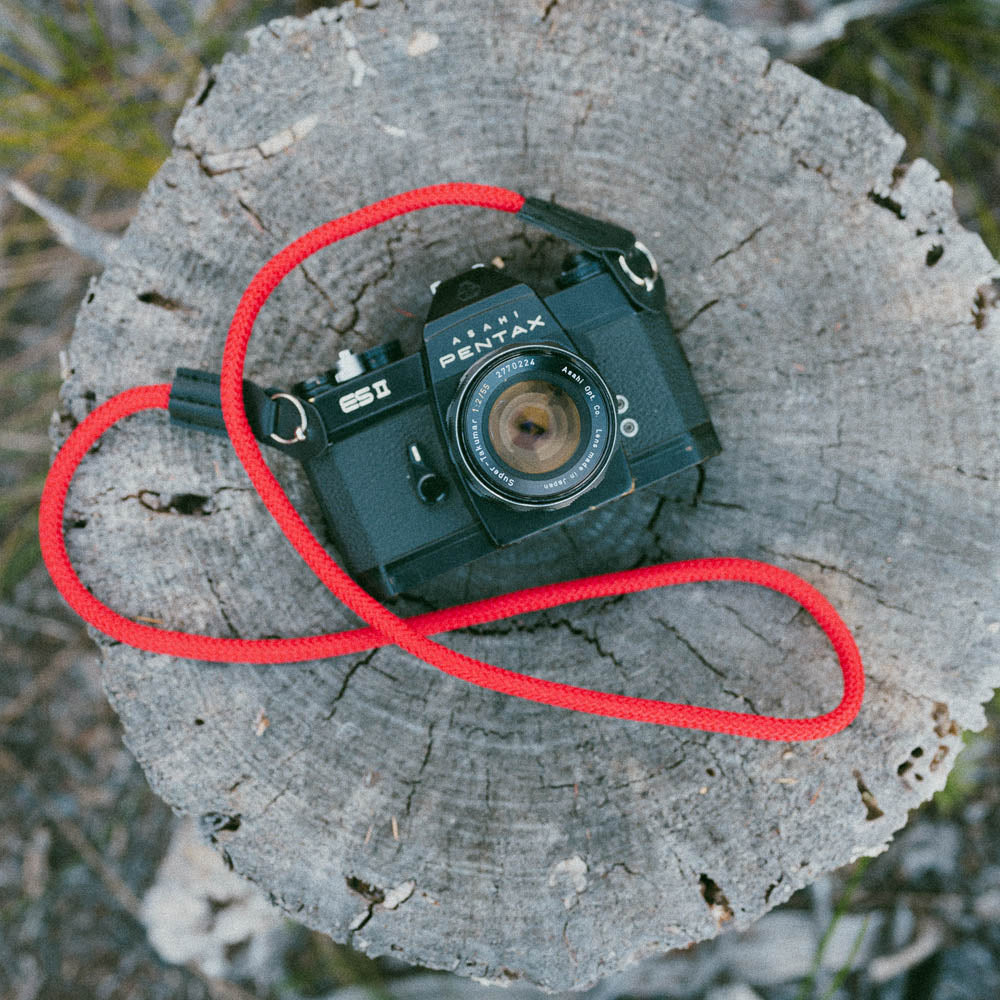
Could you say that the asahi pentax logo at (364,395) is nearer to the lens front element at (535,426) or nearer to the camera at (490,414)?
the camera at (490,414)

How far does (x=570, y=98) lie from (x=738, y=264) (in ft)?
1.40

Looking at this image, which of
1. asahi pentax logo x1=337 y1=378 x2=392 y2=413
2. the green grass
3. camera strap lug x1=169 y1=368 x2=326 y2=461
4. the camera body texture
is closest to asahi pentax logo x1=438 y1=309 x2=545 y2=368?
the camera body texture

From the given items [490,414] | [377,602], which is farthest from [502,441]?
[377,602]

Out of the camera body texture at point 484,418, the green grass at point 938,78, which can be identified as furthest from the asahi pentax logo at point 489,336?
the green grass at point 938,78

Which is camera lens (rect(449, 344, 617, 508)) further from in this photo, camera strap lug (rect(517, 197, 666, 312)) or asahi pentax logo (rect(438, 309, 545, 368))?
camera strap lug (rect(517, 197, 666, 312))

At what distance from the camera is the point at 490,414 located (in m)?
1.41

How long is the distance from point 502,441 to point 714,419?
415mm

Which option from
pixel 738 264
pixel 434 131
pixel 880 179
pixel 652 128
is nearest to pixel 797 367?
pixel 738 264

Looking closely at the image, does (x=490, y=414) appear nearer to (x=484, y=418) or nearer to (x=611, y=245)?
(x=484, y=418)

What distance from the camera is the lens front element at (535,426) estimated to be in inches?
56.1

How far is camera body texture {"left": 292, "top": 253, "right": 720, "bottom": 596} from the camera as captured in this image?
1405 mm

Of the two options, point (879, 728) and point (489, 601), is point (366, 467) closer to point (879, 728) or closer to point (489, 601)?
point (489, 601)

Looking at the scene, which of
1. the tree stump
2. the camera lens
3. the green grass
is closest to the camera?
the camera lens

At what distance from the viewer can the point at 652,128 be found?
5.03ft
